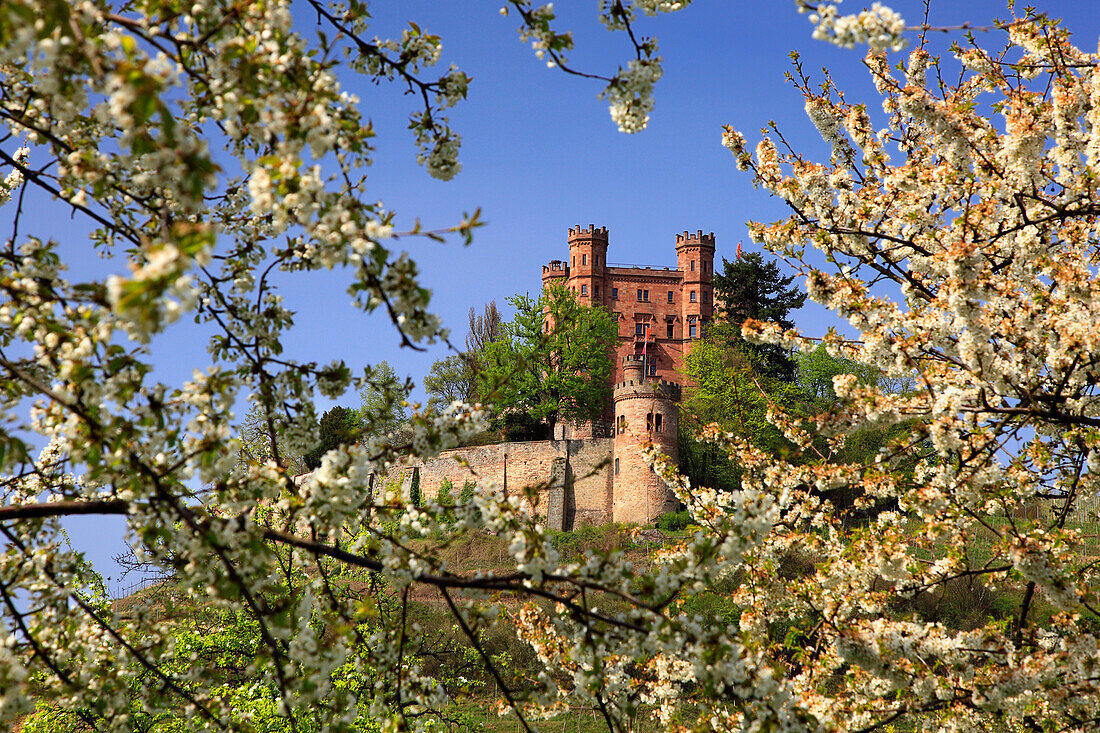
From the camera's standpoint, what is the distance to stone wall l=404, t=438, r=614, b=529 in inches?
1459

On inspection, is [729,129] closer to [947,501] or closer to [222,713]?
[947,501]

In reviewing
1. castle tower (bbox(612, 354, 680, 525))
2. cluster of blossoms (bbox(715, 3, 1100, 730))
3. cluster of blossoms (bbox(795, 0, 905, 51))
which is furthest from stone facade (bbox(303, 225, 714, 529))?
cluster of blossoms (bbox(795, 0, 905, 51))

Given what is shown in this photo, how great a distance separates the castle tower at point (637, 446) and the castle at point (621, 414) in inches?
1.7

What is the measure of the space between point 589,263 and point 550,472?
61.0 feet

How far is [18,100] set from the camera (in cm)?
384

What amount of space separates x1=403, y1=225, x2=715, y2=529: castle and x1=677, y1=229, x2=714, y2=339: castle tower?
64mm

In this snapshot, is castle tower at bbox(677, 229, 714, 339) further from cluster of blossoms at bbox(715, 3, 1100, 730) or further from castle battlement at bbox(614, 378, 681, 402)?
cluster of blossoms at bbox(715, 3, 1100, 730)

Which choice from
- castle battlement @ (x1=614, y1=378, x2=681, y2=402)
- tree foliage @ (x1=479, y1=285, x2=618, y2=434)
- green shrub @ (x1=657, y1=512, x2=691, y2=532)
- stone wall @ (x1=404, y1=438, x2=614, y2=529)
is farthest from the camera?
tree foliage @ (x1=479, y1=285, x2=618, y2=434)

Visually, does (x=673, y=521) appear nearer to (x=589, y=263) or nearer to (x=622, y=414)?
(x=622, y=414)

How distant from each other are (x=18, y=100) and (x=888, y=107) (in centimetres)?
687

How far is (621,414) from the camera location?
37125 millimetres

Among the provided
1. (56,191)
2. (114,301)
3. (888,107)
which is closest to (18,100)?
(56,191)

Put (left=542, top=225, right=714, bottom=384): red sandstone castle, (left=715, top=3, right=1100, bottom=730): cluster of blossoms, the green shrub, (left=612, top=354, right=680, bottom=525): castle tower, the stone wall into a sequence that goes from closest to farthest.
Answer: (left=715, top=3, right=1100, bottom=730): cluster of blossoms
the green shrub
(left=612, top=354, right=680, bottom=525): castle tower
the stone wall
(left=542, top=225, right=714, bottom=384): red sandstone castle

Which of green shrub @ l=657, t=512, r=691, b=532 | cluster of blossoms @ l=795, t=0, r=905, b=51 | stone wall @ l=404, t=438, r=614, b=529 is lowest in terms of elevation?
green shrub @ l=657, t=512, r=691, b=532
